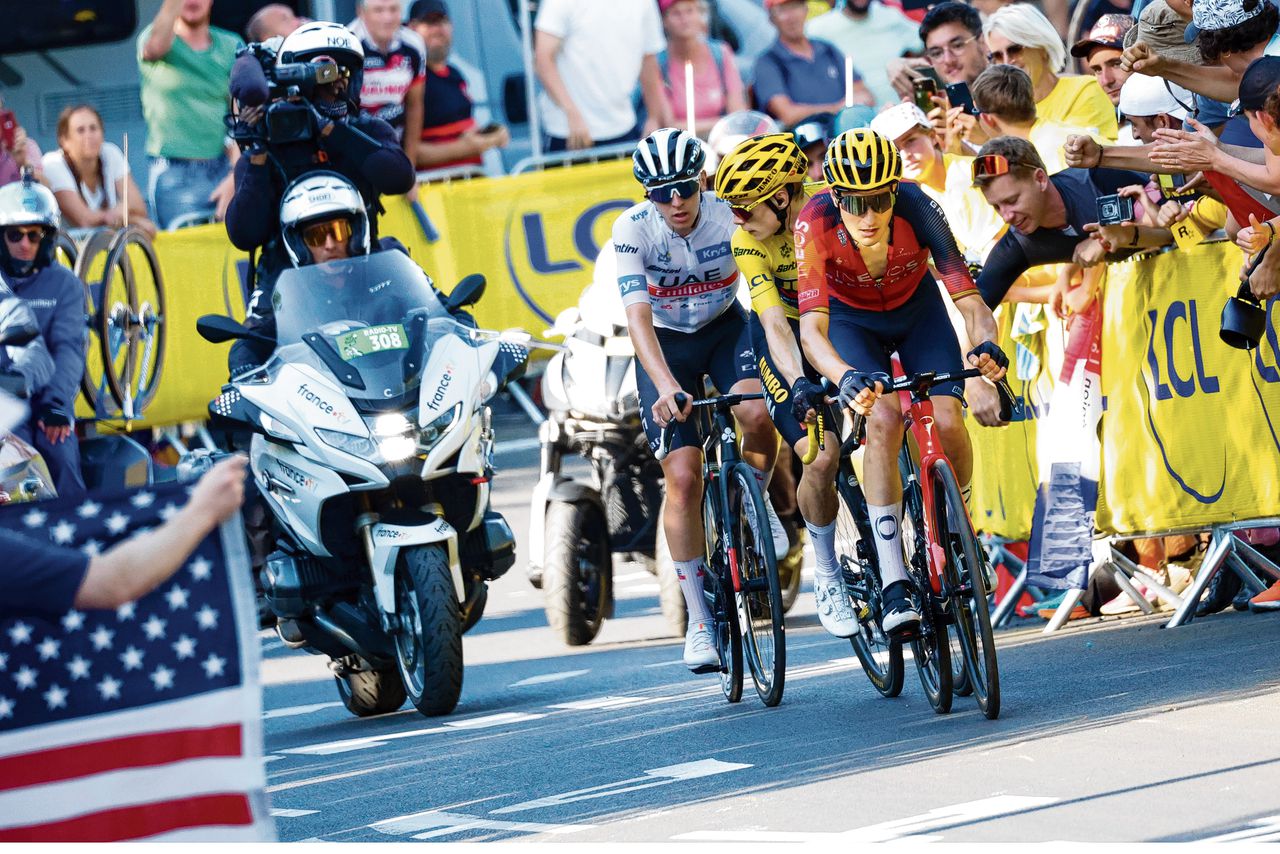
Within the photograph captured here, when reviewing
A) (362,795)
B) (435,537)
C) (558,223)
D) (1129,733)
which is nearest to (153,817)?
(362,795)

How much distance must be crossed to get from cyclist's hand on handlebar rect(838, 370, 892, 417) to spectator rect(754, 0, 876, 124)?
8720 mm

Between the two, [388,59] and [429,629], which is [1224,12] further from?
[388,59]

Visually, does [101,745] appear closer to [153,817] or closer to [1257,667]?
[153,817]

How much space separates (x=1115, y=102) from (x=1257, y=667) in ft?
12.9

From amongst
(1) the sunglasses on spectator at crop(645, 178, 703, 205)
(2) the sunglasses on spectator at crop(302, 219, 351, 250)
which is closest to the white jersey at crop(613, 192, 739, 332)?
(1) the sunglasses on spectator at crop(645, 178, 703, 205)

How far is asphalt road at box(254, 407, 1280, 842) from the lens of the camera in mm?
6602

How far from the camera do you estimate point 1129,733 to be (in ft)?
25.1

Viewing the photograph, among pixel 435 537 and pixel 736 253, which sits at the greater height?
→ pixel 736 253

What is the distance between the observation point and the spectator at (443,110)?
16.9m

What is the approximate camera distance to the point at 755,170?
30.3 feet

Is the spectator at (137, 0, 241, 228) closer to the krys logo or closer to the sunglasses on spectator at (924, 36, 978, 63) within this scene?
the krys logo

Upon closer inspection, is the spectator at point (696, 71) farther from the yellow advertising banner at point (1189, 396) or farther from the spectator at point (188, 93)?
the yellow advertising banner at point (1189, 396)

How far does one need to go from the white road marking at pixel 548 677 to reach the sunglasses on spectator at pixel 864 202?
130 inches

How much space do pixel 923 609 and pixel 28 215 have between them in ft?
21.3
